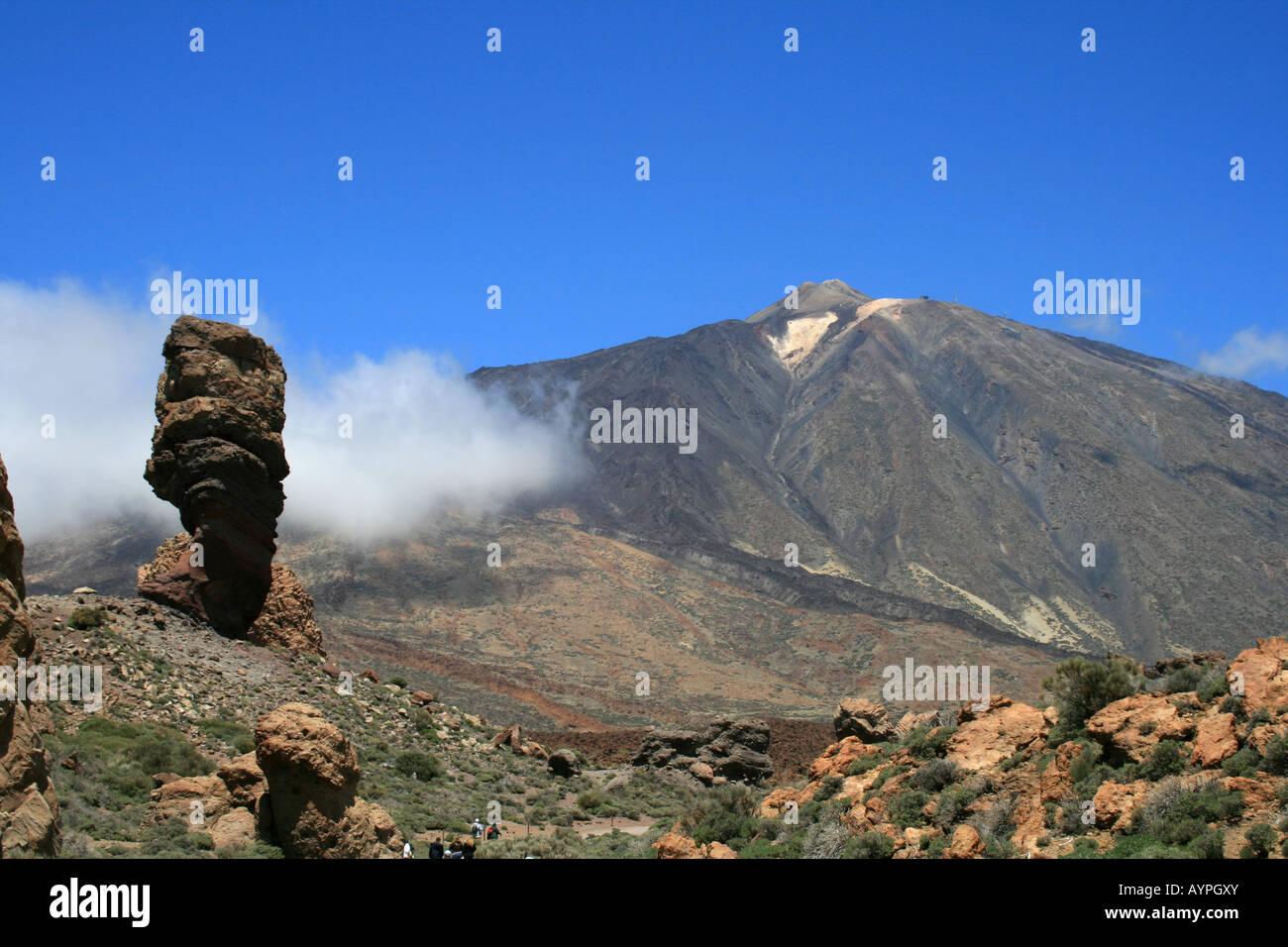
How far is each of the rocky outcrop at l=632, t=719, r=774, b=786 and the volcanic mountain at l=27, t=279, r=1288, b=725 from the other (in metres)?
17.9

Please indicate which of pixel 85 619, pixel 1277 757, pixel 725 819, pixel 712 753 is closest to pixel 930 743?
pixel 725 819

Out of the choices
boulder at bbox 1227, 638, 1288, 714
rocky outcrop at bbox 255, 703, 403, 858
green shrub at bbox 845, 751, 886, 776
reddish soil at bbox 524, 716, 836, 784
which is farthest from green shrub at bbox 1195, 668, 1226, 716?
reddish soil at bbox 524, 716, 836, 784

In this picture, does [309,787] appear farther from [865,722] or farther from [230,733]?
[865,722]

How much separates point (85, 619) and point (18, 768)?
1862cm

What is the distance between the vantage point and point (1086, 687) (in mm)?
18031

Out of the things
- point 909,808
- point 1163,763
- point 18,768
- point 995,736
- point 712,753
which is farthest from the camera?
point 712,753

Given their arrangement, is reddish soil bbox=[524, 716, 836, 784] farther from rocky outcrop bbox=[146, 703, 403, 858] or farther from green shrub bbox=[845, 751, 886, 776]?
rocky outcrop bbox=[146, 703, 403, 858]

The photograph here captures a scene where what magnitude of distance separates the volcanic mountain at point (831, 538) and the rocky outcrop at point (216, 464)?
83.6 ft

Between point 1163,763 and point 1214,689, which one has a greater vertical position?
point 1214,689

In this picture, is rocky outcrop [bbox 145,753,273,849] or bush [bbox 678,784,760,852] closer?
rocky outcrop [bbox 145,753,273,849]

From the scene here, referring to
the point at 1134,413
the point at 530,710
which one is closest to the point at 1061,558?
the point at 1134,413

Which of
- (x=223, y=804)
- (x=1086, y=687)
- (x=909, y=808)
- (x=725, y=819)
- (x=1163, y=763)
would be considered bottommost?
(x=725, y=819)

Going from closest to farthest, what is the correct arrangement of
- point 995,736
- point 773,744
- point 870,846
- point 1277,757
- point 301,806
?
point 1277,757
point 870,846
point 301,806
point 995,736
point 773,744

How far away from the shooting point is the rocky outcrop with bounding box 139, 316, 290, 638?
29516 millimetres
